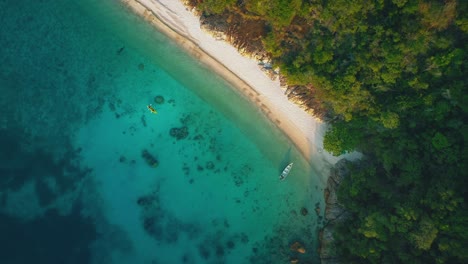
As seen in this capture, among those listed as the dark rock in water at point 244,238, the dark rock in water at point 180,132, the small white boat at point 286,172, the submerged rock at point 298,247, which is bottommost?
the dark rock in water at point 244,238

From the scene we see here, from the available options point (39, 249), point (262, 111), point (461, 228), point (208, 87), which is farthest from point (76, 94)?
point (461, 228)

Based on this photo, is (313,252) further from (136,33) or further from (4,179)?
(4,179)

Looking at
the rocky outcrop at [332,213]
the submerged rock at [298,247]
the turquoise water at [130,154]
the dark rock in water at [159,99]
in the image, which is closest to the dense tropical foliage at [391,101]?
the rocky outcrop at [332,213]

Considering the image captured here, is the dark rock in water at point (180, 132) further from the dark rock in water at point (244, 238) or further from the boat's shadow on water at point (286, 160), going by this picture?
the dark rock in water at point (244, 238)

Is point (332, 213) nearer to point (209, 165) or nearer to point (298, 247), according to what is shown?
point (298, 247)

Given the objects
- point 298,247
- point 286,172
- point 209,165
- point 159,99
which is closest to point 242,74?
point 159,99
